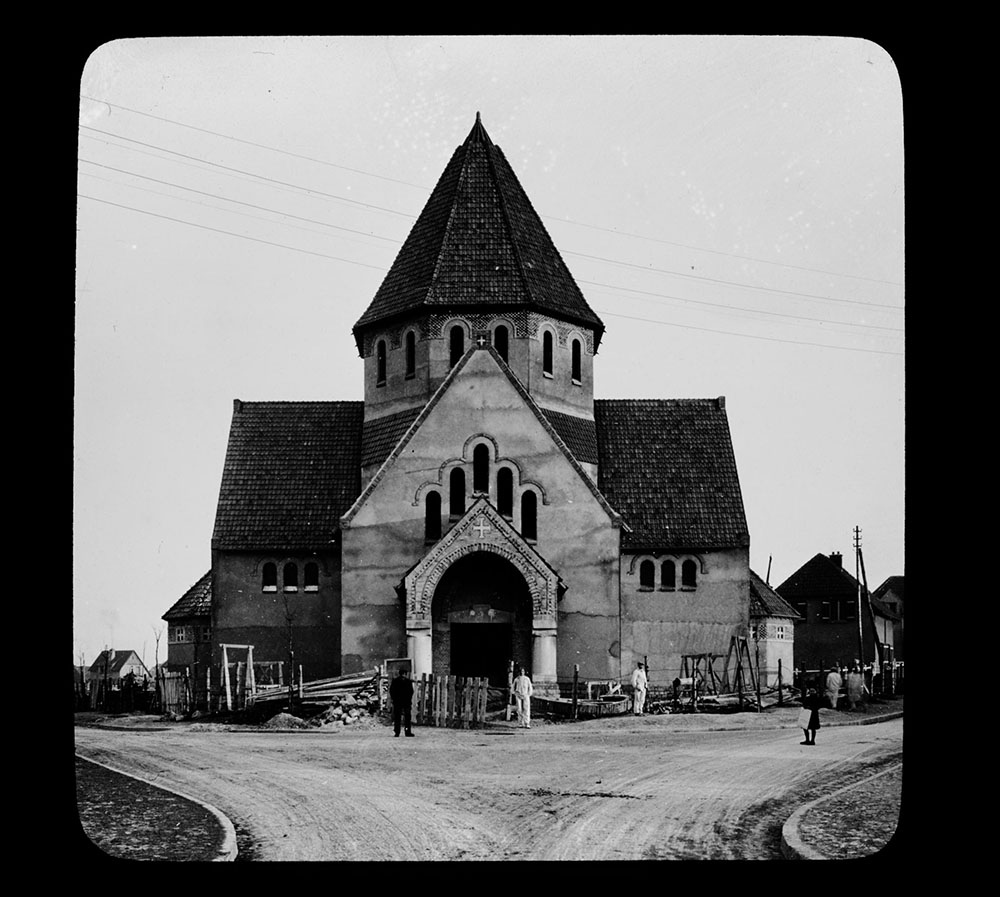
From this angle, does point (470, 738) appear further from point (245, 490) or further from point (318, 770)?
point (245, 490)

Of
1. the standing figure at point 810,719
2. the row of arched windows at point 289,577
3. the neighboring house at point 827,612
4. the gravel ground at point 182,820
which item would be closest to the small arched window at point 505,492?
the row of arched windows at point 289,577

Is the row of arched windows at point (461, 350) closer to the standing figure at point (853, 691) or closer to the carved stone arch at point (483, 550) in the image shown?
the carved stone arch at point (483, 550)

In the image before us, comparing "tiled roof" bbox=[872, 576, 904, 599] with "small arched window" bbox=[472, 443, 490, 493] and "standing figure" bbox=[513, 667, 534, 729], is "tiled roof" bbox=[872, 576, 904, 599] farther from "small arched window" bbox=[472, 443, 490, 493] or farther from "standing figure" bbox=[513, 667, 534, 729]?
"standing figure" bbox=[513, 667, 534, 729]

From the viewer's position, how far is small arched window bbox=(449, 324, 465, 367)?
4203 cm

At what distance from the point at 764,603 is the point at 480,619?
1910 cm

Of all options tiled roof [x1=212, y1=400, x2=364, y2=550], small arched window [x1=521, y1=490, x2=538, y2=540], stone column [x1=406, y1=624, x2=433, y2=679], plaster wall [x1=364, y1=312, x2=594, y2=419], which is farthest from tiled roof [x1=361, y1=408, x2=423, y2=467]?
stone column [x1=406, y1=624, x2=433, y2=679]

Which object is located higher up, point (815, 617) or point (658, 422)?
point (658, 422)

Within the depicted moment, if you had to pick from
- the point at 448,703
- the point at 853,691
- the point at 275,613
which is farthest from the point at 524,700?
the point at 853,691

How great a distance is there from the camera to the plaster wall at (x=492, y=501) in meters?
39.4

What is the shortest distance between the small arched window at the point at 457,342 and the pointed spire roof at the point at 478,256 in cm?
62

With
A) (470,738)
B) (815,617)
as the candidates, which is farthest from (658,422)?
(815,617)

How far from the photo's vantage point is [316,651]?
41.5m

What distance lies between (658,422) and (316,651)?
12.6 meters

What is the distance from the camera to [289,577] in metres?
42.0
